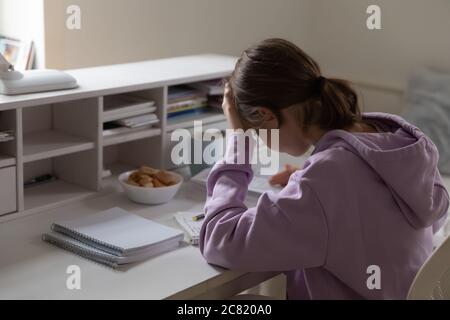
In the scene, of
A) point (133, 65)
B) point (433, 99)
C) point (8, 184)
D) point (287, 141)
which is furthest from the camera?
point (433, 99)

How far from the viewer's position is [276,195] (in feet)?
4.55

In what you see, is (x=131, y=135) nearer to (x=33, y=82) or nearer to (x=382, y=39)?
(x=33, y=82)

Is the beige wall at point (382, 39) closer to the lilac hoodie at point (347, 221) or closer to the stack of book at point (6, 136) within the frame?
the lilac hoodie at point (347, 221)

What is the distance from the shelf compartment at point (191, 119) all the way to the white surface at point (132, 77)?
0.38 ft

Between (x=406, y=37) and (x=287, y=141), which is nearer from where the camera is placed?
(x=287, y=141)

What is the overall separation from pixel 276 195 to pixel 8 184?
67 cm

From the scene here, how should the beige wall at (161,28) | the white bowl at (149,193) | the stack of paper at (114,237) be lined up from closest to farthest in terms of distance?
the stack of paper at (114,237), the white bowl at (149,193), the beige wall at (161,28)

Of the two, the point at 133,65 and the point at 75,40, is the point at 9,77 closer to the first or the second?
the point at 133,65

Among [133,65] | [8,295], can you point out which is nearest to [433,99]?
[133,65]

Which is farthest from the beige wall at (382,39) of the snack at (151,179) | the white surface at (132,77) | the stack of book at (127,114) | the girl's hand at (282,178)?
the snack at (151,179)

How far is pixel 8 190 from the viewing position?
171 centimetres

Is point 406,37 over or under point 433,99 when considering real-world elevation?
over

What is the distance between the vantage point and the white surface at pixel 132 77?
5.68ft
